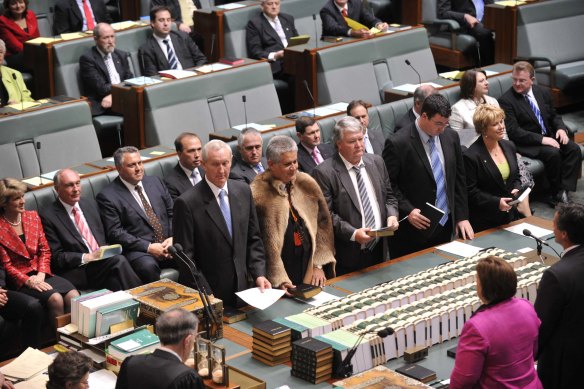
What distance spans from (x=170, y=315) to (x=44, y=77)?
5389 millimetres

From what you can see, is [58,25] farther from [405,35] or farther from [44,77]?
[405,35]

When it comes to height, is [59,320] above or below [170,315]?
below

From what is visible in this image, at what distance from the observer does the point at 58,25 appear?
9.85 meters

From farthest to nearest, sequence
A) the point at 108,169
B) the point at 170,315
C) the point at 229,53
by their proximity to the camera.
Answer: the point at 229,53 < the point at 108,169 < the point at 170,315

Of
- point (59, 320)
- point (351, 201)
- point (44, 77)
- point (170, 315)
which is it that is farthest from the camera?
point (44, 77)

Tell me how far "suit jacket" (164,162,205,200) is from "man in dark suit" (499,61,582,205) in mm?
2842

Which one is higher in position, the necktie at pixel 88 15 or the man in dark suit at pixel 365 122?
the necktie at pixel 88 15

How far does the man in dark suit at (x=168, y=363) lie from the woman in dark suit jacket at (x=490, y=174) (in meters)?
3.11

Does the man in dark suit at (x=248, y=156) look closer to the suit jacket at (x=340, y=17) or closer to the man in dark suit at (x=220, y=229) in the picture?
the man in dark suit at (x=220, y=229)

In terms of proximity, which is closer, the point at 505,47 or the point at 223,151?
the point at 223,151

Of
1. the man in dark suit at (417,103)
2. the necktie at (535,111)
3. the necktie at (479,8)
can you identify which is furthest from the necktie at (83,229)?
the necktie at (479,8)

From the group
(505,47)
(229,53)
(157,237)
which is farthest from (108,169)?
(505,47)

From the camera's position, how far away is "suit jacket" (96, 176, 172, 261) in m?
6.42

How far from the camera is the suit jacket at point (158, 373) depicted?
3887mm
